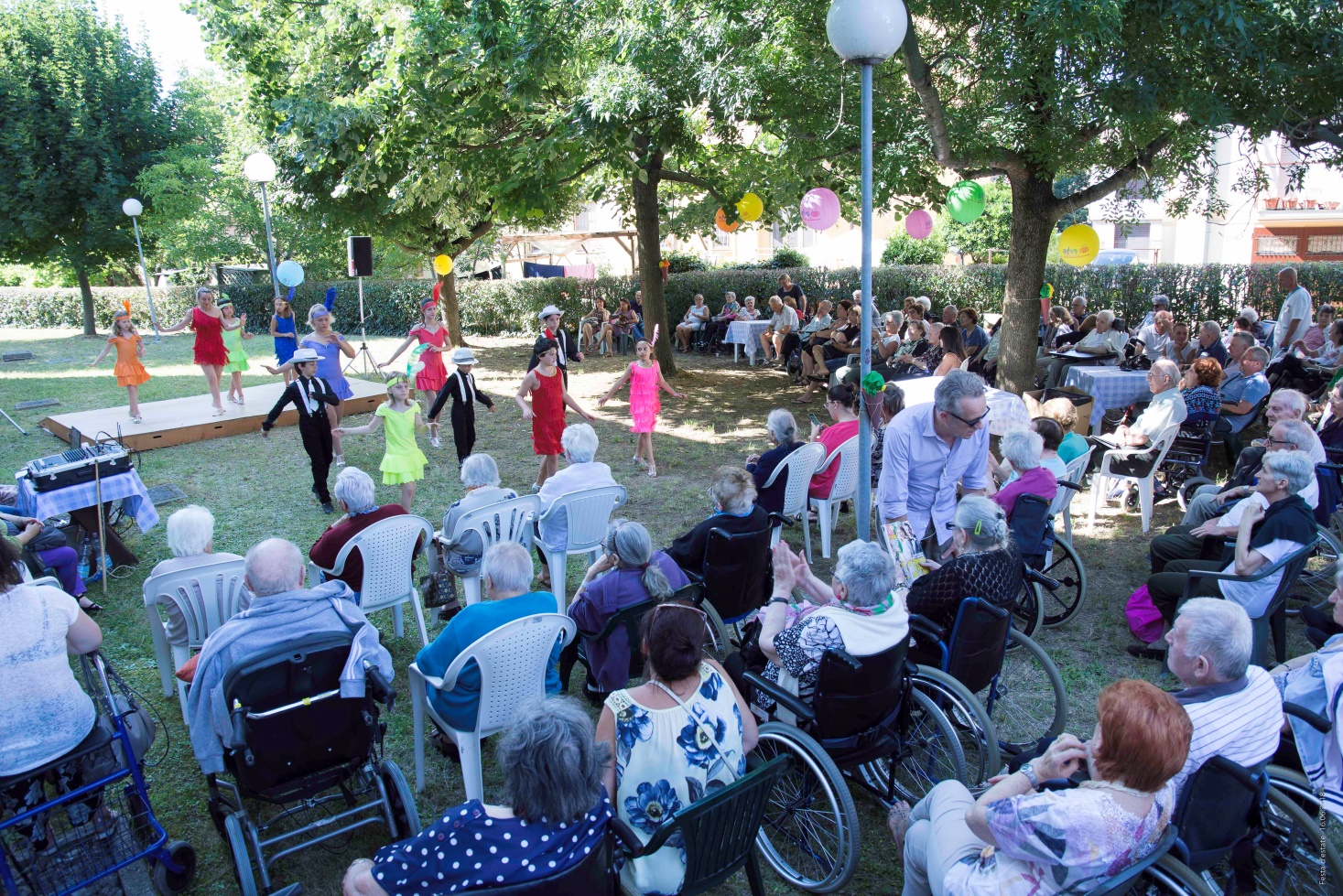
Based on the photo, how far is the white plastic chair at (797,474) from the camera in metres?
5.45

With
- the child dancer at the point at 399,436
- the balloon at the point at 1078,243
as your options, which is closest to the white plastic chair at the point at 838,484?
the child dancer at the point at 399,436

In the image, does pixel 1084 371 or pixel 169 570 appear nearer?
pixel 169 570

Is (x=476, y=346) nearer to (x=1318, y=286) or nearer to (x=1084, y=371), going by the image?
(x=1084, y=371)

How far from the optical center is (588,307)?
19719 mm

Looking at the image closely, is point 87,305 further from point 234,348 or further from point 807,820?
point 807,820

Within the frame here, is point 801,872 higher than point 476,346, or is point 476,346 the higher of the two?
point 476,346

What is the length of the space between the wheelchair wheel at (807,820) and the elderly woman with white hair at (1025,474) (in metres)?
2.17

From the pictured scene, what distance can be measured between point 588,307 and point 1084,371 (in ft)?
41.7

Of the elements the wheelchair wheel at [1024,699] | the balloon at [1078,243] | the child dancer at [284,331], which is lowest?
the wheelchair wheel at [1024,699]

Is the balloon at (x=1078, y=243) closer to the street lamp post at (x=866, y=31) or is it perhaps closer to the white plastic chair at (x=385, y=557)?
the street lamp post at (x=866, y=31)

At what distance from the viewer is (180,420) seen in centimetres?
1034

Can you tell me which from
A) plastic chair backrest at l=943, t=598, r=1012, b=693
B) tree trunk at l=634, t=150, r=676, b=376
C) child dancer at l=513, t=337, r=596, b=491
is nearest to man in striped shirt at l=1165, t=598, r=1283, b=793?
plastic chair backrest at l=943, t=598, r=1012, b=693

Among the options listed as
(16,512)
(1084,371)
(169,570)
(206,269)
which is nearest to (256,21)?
(16,512)

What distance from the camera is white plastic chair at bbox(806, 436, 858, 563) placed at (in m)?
5.84
